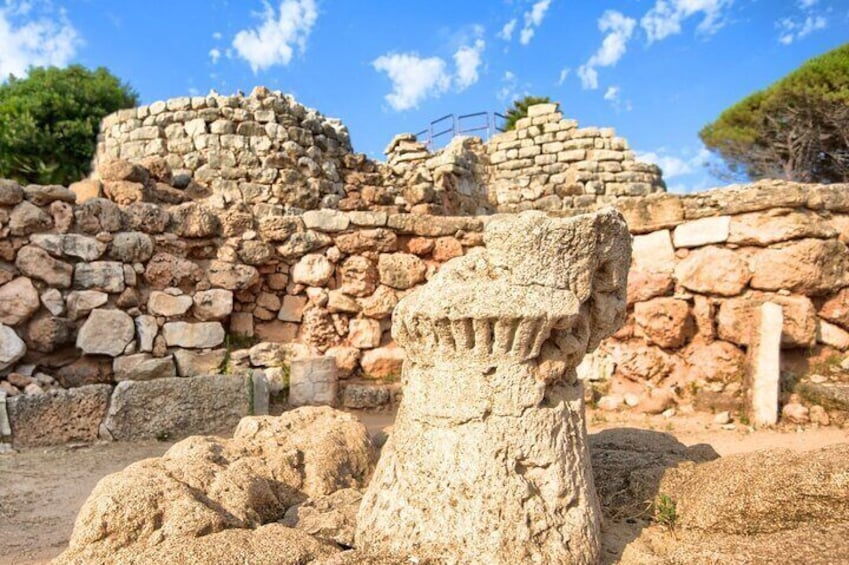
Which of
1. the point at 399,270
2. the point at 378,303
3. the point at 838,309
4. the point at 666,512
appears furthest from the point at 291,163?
the point at 666,512

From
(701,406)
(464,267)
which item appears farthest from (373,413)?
(464,267)

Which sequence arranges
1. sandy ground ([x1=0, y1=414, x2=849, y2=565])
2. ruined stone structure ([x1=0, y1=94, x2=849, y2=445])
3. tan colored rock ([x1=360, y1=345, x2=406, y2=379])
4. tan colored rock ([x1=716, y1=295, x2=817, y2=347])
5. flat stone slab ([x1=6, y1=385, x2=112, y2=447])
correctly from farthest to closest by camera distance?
tan colored rock ([x1=360, y1=345, x2=406, y2=379]) → tan colored rock ([x1=716, y1=295, x2=817, y2=347]) → ruined stone structure ([x1=0, y1=94, x2=849, y2=445]) → flat stone slab ([x1=6, y1=385, x2=112, y2=447]) → sandy ground ([x1=0, y1=414, x2=849, y2=565])

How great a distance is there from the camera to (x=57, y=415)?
15.5ft

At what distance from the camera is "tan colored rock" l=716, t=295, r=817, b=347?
527 centimetres

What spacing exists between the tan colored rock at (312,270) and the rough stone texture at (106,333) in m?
1.66

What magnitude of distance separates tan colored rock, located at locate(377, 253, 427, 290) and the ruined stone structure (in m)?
0.02

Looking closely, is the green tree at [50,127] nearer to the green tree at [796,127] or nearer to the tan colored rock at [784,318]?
the tan colored rock at [784,318]

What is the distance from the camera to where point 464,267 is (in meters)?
2.26

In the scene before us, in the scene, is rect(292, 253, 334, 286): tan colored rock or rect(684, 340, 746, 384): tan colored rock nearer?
rect(684, 340, 746, 384): tan colored rock

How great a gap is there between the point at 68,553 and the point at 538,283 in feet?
5.95

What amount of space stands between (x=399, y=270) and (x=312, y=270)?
923 millimetres

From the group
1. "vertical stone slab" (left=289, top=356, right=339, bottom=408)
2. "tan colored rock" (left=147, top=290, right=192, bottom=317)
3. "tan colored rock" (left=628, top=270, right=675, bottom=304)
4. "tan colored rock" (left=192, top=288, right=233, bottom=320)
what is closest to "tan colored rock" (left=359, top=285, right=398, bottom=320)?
"vertical stone slab" (left=289, top=356, right=339, bottom=408)

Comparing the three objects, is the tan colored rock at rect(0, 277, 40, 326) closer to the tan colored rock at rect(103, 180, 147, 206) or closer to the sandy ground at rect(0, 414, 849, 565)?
the sandy ground at rect(0, 414, 849, 565)

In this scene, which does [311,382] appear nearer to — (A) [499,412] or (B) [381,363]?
(B) [381,363]
